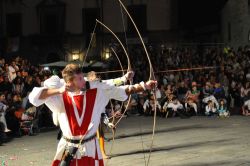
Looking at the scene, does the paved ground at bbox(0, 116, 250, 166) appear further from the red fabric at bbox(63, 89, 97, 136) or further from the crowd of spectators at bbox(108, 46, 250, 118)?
the red fabric at bbox(63, 89, 97, 136)

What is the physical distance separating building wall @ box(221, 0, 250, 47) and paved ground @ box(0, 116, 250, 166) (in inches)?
619

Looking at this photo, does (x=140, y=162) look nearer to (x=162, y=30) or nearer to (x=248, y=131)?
(x=248, y=131)

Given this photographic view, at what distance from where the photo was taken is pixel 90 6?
37.5 metres

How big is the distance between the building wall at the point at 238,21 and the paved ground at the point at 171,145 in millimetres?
15734

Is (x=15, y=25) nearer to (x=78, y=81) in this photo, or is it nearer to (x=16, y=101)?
(x=16, y=101)

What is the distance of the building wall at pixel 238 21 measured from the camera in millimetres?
31719

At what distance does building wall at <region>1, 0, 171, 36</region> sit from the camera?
120ft

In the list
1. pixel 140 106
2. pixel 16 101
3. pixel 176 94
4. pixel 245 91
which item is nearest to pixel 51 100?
pixel 16 101

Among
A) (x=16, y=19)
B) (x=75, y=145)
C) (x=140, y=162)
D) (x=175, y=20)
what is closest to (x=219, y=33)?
(x=175, y=20)

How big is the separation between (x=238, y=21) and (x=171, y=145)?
2192 centimetres

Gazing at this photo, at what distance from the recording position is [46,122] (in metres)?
17.1

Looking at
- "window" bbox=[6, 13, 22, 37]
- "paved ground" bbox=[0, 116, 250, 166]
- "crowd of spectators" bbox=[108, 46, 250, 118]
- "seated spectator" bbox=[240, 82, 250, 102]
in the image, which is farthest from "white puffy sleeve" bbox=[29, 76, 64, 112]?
"window" bbox=[6, 13, 22, 37]

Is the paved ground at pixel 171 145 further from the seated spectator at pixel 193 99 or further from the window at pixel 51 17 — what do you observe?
the window at pixel 51 17

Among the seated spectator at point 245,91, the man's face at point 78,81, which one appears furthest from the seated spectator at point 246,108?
the man's face at point 78,81
